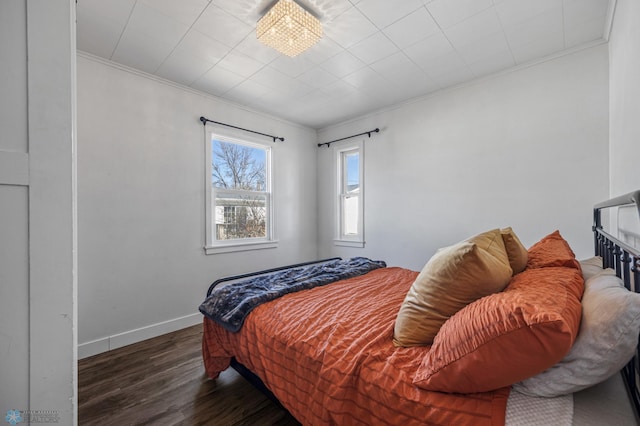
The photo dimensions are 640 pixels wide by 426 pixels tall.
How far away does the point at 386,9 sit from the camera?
6.10 ft

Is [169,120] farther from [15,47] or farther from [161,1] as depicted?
[15,47]

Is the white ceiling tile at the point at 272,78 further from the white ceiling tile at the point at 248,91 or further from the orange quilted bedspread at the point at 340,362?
the orange quilted bedspread at the point at 340,362

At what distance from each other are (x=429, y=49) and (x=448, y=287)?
219 cm

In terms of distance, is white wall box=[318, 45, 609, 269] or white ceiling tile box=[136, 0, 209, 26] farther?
white wall box=[318, 45, 609, 269]

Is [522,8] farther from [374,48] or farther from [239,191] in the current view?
[239,191]

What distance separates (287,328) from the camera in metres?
1.41

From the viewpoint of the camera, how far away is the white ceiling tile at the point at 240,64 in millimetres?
2416

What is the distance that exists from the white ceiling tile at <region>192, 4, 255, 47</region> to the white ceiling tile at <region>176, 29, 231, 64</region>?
0.23 ft

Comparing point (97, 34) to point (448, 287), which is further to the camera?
point (97, 34)

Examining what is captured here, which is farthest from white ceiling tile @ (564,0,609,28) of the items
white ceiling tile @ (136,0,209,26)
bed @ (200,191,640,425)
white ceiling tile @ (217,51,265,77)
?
white ceiling tile @ (136,0,209,26)

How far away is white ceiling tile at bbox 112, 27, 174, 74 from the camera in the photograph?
2.17m

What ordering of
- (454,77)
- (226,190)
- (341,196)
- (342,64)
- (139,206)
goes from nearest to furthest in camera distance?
1. (342,64)
2. (139,206)
3. (454,77)
4. (226,190)
5. (341,196)

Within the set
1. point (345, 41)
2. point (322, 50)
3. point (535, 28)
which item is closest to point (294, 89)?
point (322, 50)

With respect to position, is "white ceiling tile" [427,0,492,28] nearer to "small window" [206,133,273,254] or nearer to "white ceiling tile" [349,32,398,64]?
"white ceiling tile" [349,32,398,64]
